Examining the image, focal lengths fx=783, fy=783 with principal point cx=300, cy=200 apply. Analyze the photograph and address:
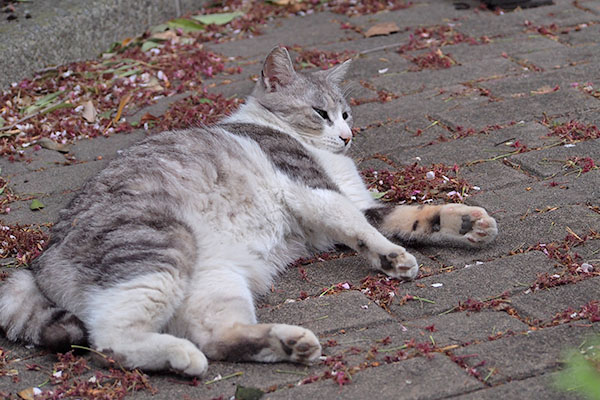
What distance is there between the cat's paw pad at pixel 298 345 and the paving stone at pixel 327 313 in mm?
252

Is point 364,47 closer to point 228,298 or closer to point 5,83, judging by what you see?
point 5,83

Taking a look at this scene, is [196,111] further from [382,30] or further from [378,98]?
[382,30]

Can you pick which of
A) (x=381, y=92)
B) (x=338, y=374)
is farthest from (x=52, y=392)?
(x=381, y=92)

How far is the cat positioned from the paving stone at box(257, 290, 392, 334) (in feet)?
0.46

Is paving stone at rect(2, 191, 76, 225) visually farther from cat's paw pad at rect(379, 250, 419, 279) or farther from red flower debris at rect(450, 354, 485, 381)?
red flower debris at rect(450, 354, 485, 381)

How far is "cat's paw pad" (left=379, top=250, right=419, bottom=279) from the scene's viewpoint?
11.3 feet

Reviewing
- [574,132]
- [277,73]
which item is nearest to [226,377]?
[277,73]

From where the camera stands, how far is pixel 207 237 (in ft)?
11.5

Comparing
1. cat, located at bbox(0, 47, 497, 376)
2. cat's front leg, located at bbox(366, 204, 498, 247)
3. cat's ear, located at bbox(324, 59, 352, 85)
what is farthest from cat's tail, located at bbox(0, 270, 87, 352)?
cat's ear, located at bbox(324, 59, 352, 85)

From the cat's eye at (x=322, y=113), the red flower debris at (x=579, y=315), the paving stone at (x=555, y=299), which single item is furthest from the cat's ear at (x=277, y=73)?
the red flower debris at (x=579, y=315)

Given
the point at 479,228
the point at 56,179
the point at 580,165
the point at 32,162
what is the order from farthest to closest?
the point at 32,162 < the point at 56,179 < the point at 580,165 < the point at 479,228

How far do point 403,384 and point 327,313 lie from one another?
2.18 feet

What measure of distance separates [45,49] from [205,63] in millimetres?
1218

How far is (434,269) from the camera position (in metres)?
3.57
